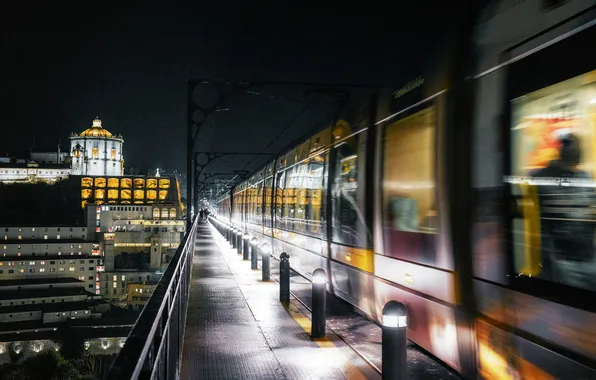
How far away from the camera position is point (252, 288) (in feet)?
41.4

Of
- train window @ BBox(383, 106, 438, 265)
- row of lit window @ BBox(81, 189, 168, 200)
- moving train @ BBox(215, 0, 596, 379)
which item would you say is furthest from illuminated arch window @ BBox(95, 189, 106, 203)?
train window @ BBox(383, 106, 438, 265)

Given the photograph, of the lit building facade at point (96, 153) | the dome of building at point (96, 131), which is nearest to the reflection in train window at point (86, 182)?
the lit building facade at point (96, 153)

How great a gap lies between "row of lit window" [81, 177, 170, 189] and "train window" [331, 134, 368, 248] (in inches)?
5122

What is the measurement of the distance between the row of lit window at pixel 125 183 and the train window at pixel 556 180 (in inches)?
5349

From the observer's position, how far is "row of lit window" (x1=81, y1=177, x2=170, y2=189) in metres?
134

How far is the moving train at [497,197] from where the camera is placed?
11.0ft

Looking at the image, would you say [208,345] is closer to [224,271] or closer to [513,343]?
[513,343]

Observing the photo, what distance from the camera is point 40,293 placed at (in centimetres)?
8406

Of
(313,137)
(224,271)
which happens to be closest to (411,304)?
(313,137)

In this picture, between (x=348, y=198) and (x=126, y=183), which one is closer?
(x=348, y=198)

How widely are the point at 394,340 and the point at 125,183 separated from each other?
137m

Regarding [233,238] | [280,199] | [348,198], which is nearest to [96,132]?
[233,238]

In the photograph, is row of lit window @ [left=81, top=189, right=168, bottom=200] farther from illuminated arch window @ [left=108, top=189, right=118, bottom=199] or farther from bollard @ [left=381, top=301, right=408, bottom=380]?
bollard @ [left=381, top=301, right=408, bottom=380]

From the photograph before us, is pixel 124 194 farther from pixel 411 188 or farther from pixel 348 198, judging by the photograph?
pixel 411 188
